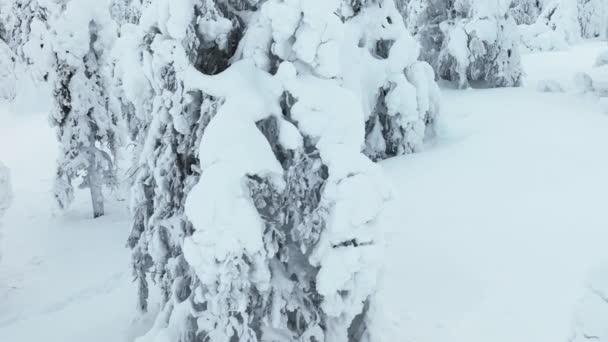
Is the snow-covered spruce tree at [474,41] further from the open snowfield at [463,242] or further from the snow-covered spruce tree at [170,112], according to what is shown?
the snow-covered spruce tree at [170,112]

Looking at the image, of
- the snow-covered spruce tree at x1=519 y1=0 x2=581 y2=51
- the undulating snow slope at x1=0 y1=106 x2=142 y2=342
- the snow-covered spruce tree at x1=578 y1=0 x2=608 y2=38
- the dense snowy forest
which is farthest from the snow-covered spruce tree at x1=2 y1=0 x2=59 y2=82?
the snow-covered spruce tree at x1=578 y1=0 x2=608 y2=38

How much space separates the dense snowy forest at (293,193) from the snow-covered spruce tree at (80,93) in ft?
0.15

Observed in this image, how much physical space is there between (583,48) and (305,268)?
2818 cm

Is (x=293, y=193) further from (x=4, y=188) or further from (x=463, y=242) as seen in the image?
(x=4, y=188)

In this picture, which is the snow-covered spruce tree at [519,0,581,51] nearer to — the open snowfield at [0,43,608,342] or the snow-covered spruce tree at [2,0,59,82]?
the open snowfield at [0,43,608,342]

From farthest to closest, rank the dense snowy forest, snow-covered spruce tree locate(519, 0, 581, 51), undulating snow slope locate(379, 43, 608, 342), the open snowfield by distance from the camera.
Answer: snow-covered spruce tree locate(519, 0, 581, 51)
the open snowfield
undulating snow slope locate(379, 43, 608, 342)
the dense snowy forest

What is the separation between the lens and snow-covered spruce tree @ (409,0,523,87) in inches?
638

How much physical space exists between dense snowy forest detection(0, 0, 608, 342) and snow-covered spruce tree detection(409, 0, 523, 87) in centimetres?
302

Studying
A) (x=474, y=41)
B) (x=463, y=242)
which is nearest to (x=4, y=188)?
(x=463, y=242)

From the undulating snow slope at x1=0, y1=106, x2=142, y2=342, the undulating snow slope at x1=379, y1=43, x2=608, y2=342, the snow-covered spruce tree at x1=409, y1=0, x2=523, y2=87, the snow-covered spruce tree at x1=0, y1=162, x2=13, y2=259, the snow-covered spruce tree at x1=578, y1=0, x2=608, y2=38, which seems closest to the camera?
the undulating snow slope at x1=379, y1=43, x2=608, y2=342

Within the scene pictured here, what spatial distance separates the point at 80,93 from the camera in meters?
12.2

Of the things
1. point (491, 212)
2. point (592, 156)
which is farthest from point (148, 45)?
point (592, 156)

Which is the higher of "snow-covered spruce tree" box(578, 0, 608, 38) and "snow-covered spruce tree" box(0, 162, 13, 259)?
"snow-covered spruce tree" box(578, 0, 608, 38)

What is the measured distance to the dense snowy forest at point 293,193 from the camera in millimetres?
4512
